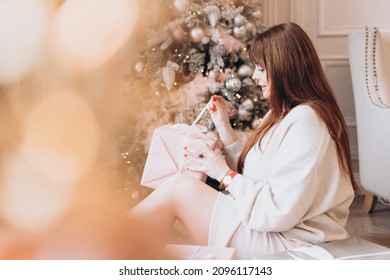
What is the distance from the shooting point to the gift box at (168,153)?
1.25 meters

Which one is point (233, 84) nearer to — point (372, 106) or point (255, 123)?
point (255, 123)

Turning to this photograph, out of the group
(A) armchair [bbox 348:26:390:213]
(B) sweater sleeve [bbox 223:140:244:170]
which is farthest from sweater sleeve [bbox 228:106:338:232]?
(A) armchair [bbox 348:26:390:213]

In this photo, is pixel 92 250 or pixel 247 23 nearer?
pixel 92 250

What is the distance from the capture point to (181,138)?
4.09ft

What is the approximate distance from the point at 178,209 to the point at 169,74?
1.47 feet

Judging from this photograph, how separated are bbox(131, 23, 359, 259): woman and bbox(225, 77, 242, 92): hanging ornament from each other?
27 centimetres

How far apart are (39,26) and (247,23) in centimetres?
64

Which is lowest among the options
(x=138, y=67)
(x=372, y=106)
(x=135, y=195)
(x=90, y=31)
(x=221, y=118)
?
(x=135, y=195)

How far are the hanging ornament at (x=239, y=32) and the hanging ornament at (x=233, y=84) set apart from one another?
157 millimetres

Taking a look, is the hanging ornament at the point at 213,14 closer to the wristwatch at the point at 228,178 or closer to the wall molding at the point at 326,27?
the wall molding at the point at 326,27

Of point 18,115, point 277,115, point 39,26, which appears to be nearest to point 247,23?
point 277,115

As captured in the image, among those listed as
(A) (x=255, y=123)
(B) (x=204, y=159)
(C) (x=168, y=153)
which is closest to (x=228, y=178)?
(B) (x=204, y=159)

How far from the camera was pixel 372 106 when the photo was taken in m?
1.71
